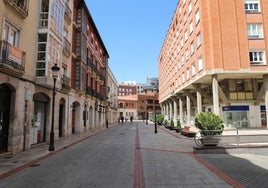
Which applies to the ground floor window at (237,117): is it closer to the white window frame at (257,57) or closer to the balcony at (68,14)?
the white window frame at (257,57)

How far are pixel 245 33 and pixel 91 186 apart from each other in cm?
2344

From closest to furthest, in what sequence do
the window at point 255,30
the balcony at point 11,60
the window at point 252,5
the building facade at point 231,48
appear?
the balcony at point 11,60, the building facade at point 231,48, the window at point 255,30, the window at point 252,5

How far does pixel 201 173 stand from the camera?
717 centimetres

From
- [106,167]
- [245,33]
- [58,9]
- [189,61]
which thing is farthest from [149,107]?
[106,167]

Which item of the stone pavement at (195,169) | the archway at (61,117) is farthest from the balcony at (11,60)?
the archway at (61,117)

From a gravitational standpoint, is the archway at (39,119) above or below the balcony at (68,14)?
below

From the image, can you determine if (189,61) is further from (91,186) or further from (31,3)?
(91,186)

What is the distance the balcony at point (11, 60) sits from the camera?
950 centimetres

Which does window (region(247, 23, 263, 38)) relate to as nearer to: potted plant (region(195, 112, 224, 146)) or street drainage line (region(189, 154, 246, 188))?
potted plant (region(195, 112, 224, 146))

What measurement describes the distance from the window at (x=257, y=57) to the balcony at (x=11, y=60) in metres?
21.7

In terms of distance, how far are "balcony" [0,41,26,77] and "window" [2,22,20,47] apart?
62cm

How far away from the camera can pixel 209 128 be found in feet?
37.4

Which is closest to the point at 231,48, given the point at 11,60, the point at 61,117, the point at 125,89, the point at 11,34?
the point at 61,117

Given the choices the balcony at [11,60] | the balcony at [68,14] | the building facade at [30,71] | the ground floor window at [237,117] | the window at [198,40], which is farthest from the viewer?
the ground floor window at [237,117]
